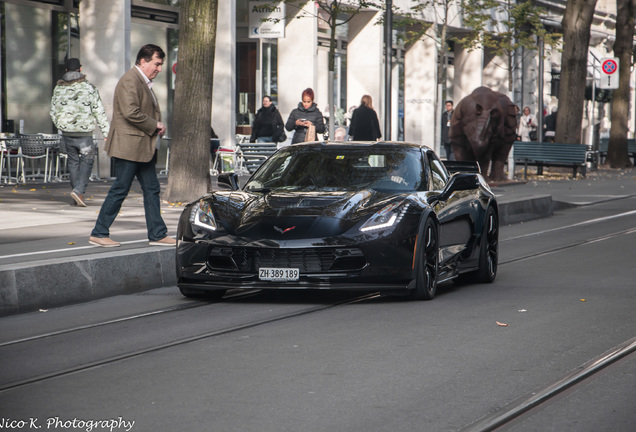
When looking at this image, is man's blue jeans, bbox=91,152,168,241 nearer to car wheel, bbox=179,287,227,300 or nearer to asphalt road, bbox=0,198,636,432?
asphalt road, bbox=0,198,636,432

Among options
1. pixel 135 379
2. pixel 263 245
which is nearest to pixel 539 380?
pixel 135 379

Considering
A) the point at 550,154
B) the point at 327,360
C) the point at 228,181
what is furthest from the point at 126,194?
the point at 550,154

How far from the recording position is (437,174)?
387 inches

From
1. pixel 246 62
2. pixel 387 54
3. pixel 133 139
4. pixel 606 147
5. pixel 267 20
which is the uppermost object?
pixel 267 20

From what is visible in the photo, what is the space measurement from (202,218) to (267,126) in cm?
1553

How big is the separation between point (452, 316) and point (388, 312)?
0.48 meters

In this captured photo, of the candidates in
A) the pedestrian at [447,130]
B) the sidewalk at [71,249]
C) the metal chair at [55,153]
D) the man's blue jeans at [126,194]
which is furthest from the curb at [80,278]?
the pedestrian at [447,130]

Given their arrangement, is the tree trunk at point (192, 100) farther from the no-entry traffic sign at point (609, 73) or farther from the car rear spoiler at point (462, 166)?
the no-entry traffic sign at point (609, 73)

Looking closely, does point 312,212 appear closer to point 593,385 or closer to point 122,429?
point 593,385

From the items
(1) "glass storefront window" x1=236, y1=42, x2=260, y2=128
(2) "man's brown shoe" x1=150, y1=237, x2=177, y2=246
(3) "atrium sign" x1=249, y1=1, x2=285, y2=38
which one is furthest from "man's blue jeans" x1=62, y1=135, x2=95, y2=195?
(1) "glass storefront window" x1=236, y1=42, x2=260, y2=128

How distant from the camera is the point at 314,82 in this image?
108 feet

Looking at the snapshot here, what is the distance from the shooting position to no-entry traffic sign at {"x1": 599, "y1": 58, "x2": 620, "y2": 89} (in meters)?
35.1

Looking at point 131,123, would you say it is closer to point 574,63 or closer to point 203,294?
point 203,294

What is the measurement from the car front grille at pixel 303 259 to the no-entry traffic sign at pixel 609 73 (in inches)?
1125
